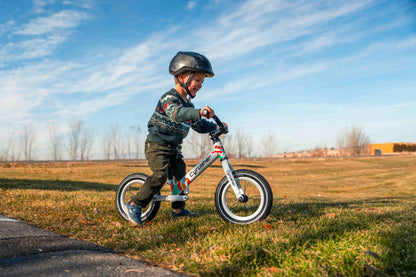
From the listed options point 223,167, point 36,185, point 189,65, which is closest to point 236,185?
point 223,167

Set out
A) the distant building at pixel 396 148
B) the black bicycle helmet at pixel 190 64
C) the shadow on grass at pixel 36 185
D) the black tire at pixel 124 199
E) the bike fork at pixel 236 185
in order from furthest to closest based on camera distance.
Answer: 1. the distant building at pixel 396 148
2. the shadow on grass at pixel 36 185
3. the black tire at pixel 124 199
4. the black bicycle helmet at pixel 190 64
5. the bike fork at pixel 236 185

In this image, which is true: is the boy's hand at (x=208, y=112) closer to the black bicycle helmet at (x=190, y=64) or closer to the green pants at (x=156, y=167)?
the black bicycle helmet at (x=190, y=64)

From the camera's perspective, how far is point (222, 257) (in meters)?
2.68

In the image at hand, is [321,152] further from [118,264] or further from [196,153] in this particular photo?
[118,264]

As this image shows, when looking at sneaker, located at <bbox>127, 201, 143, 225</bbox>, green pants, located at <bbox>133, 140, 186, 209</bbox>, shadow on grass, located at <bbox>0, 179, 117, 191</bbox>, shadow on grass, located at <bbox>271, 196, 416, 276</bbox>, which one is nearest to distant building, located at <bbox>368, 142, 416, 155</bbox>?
shadow on grass, located at <bbox>0, 179, 117, 191</bbox>

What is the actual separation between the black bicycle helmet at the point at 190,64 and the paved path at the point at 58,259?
243cm

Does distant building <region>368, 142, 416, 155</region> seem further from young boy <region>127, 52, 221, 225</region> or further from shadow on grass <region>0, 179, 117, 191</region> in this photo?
young boy <region>127, 52, 221, 225</region>

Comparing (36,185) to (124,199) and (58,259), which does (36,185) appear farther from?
(58,259)

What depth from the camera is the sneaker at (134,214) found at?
434 cm

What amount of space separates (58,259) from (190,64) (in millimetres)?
2735

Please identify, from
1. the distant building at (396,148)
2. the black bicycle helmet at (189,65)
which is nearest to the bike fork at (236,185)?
the black bicycle helmet at (189,65)

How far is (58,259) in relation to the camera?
108 inches

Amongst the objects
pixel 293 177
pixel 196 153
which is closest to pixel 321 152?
pixel 196 153

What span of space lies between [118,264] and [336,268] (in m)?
1.81
